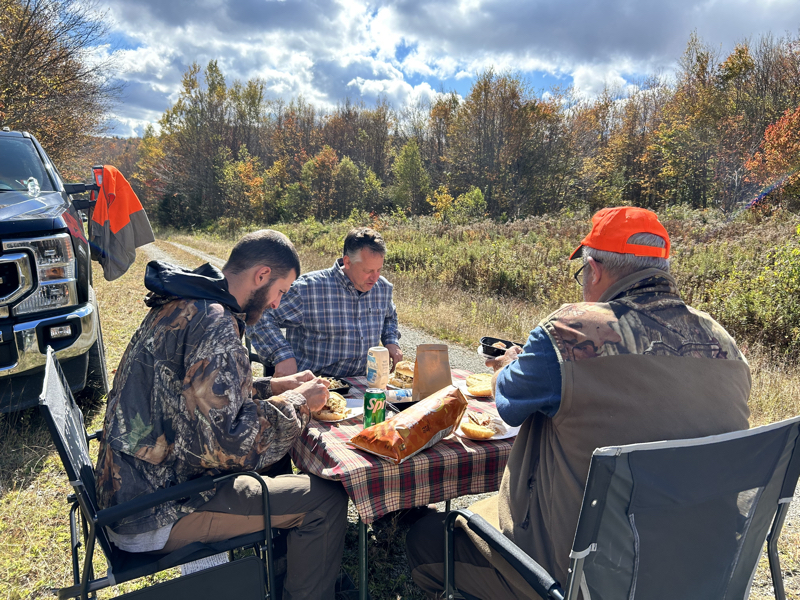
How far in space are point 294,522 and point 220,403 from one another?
65 centimetres

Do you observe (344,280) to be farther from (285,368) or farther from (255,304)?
(255,304)

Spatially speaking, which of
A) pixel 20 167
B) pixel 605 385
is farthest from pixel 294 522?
pixel 20 167

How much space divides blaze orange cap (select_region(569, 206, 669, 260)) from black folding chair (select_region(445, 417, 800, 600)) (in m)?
0.66

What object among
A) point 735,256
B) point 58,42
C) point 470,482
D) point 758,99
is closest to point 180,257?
point 58,42

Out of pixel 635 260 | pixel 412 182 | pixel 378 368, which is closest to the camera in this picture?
pixel 635 260

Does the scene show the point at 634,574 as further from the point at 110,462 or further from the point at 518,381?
the point at 110,462

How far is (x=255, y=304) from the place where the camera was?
Result: 2.12 meters

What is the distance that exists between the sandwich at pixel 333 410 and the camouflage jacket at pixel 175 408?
1.55 ft

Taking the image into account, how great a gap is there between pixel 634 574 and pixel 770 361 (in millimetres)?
6226

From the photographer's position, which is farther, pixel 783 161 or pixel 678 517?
pixel 783 161

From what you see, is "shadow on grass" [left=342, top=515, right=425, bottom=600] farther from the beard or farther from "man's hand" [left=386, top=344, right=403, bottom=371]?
the beard

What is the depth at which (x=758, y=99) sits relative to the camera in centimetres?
2677

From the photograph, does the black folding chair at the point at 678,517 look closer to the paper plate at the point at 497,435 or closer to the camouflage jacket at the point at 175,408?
the paper plate at the point at 497,435

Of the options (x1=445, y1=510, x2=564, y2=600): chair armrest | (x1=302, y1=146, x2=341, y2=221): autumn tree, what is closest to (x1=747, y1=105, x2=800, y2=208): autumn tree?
(x1=445, y1=510, x2=564, y2=600): chair armrest
